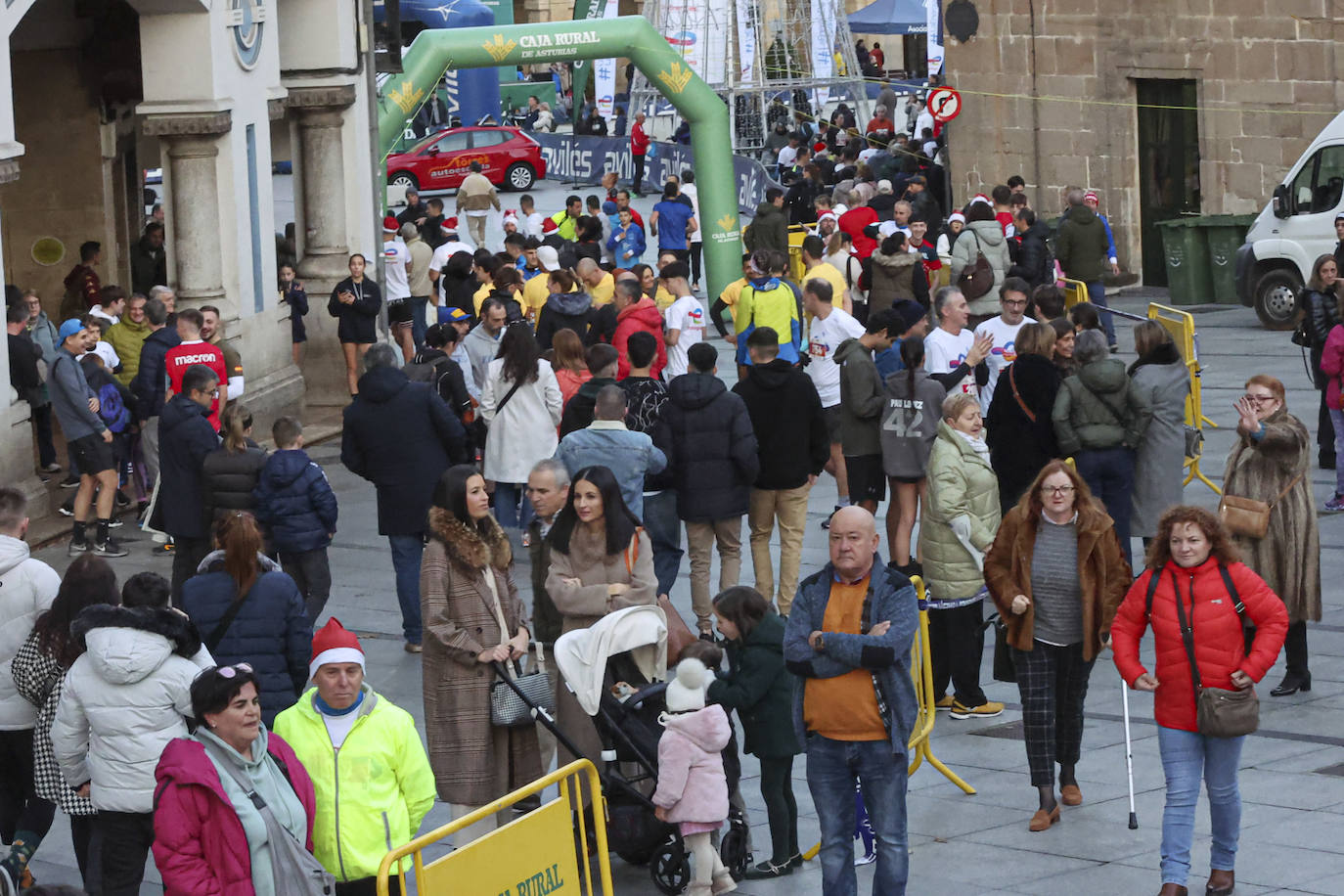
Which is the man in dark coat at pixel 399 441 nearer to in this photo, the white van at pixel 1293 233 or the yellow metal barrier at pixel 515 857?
the yellow metal barrier at pixel 515 857

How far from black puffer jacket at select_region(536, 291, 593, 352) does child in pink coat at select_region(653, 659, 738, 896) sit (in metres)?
7.95

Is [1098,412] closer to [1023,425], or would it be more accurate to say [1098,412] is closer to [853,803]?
[1023,425]

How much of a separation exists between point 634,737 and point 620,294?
7.87 m

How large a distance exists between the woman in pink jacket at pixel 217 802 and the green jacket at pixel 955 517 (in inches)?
184

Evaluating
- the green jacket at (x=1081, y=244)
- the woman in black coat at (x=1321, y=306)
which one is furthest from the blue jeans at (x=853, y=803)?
the green jacket at (x=1081, y=244)

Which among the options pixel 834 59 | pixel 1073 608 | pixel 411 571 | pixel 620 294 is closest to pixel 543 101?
pixel 834 59

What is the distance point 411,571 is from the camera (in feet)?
39.5

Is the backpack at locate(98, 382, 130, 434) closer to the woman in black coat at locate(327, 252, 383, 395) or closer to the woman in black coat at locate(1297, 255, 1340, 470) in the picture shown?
the woman in black coat at locate(327, 252, 383, 395)

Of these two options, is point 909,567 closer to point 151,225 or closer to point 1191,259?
point 151,225

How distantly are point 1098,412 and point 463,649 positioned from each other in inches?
181

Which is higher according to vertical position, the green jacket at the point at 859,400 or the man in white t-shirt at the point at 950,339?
the man in white t-shirt at the point at 950,339

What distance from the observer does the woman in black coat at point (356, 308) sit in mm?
18984

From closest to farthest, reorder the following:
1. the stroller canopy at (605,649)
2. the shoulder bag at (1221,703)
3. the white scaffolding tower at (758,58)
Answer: the shoulder bag at (1221,703) → the stroller canopy at (605,649) → the white scaffolding tower at (758,58)

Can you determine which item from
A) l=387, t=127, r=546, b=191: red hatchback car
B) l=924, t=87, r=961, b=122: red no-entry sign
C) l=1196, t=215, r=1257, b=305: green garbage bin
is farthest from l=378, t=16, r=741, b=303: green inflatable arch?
l=387, t=127, r=546, b=191: red hatchback car
